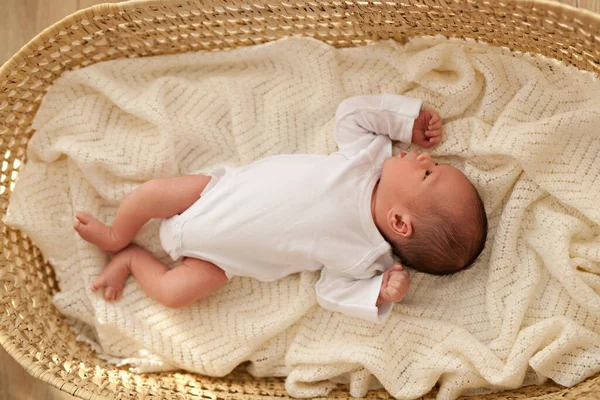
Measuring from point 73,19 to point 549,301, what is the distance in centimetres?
124

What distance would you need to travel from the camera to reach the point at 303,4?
1579 mm

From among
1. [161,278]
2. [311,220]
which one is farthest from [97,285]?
[311,220]

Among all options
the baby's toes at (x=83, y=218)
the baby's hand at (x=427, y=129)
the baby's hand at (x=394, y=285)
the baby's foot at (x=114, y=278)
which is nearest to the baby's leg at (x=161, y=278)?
the baby's foot at (x=114, y=278)

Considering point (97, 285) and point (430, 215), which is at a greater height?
point (430, 215)

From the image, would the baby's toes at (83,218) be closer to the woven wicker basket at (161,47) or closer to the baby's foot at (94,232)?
the baby's foot at (94,232)

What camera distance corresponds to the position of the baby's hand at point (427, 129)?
1.60 meters

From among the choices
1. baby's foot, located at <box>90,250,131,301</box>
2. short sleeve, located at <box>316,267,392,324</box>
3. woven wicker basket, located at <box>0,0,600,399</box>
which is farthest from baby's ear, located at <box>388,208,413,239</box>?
baby's foot, located at <box>90,250,131,301</box>

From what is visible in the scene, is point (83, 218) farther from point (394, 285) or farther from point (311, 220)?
point (394, 285)

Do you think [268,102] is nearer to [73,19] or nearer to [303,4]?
[303,4]

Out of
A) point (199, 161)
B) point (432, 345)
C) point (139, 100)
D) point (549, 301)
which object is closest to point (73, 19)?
point (139, 100)

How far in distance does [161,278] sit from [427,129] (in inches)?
27.8

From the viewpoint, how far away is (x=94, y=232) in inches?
63.8

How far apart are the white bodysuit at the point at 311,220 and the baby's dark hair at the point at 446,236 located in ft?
0.35

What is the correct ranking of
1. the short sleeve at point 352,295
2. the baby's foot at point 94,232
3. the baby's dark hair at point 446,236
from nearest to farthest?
the baby's dark hair at point 446,236, the short sleeve at point 352,295, the baby's foot at point 94,232
